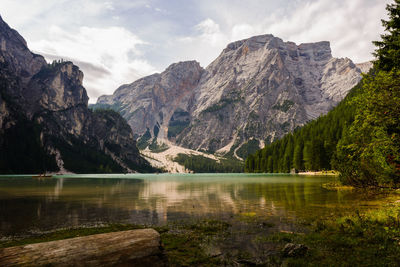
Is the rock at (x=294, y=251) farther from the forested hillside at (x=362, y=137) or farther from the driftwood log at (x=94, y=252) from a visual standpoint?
the driftwood log at (x=94, y=252)

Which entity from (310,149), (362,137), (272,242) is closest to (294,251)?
(272,242)

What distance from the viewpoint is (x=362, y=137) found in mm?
13695

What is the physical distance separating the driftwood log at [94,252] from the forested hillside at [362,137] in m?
7.76

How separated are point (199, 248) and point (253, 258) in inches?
129

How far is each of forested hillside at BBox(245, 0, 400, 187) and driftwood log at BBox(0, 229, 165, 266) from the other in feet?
25.5

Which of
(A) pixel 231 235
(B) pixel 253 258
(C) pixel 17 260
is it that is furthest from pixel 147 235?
(A) pixel 231 235

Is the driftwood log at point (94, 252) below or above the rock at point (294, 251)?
above

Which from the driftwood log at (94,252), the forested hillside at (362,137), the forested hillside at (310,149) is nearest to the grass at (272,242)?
the forested hillside at (362,137)

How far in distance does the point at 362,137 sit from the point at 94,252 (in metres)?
13.8

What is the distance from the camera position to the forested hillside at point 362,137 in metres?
10.6

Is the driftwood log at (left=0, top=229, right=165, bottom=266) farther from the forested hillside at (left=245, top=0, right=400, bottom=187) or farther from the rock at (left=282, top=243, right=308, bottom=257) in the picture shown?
the forested hillside at (left=245, top=0, right=400, bottom=187)

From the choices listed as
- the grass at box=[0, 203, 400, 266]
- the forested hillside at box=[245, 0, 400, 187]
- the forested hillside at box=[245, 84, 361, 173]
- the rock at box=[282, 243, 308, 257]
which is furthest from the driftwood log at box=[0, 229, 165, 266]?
the forested hillside at box=[245, 84, 361, 173]

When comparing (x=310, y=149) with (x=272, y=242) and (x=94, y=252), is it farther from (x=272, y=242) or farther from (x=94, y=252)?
(x=94, y=252)

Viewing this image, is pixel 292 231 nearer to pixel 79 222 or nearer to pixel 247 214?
pixel 247 214
